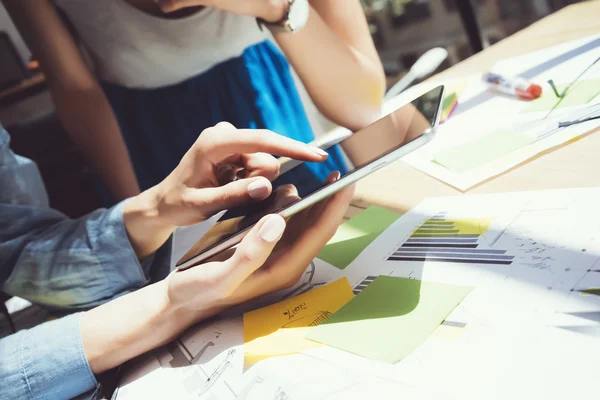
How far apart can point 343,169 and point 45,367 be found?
329 millimetres

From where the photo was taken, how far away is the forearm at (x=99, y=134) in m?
0.83

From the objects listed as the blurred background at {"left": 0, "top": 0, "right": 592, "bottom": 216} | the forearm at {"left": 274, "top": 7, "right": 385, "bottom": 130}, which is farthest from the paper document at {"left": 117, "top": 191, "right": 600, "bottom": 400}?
the blurred background at {"left": 0, "top": 0, "right": 592, "bottom": 216}

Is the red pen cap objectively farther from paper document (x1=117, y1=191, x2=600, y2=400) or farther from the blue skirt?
the blue skirt

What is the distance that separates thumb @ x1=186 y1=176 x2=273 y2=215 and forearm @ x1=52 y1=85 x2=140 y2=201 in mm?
500

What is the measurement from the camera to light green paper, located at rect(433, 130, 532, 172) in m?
0.49

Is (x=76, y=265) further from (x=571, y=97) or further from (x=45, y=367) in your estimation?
(x=571, y=97)

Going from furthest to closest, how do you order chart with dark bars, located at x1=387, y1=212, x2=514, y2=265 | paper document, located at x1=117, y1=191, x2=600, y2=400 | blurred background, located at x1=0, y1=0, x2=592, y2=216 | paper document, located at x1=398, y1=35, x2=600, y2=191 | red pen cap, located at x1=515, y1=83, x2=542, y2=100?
1. blurred background, located at x1=0, y1=0, x2=592, y2=216
2. red pen cap, located at x1=515, y1=83, x2=542, y2=100
3. paper document, located at x1=398, y1=35, x2=600, y2=191
4. chart with dark bars, located at x1=387, y1=212, x2=514, y2=265
5. paper document, located at x1=117, y1=191, x2=600, y2=400

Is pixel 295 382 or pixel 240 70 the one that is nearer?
pixel 295 382

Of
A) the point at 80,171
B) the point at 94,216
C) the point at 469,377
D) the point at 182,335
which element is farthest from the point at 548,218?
the point at 80,171

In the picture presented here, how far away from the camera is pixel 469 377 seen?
245mm

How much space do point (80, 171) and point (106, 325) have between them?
1.64m

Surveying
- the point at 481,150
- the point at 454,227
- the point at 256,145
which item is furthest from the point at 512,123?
the point at 256,145

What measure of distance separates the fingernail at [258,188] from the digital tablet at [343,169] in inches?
0.5

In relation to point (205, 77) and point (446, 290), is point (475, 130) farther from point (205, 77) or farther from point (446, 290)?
point (205, 77)
